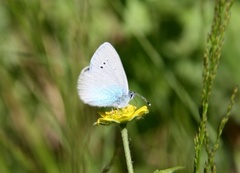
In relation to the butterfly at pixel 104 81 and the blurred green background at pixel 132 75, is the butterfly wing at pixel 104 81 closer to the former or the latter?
the butterfly at pixel 104 81

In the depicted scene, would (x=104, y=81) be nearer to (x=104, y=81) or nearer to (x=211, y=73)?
(x=104, y=81)

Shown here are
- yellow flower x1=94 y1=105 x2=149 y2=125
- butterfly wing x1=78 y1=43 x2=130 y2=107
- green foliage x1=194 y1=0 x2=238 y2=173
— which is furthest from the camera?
butterfly wing x1=78 y1=43 x2=130 y2=107

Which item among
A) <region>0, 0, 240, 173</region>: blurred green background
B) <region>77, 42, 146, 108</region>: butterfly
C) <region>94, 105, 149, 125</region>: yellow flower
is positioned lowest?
<region>94, 105, 149, 125</region>: yellow flower

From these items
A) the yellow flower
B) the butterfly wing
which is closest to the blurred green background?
the butterfly wing

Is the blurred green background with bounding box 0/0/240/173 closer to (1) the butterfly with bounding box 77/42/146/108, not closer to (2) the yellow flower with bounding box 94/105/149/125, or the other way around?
(1) the butterfly with bounding box 77/42/146/108

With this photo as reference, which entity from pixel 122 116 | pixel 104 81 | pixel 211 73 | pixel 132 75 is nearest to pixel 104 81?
pixel 104 81

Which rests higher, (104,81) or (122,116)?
(104,81)

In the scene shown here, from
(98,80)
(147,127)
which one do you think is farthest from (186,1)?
(98,80)
